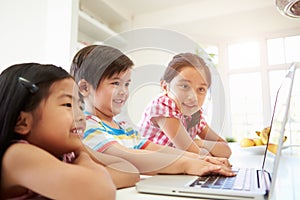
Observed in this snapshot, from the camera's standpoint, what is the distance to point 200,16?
2.86m

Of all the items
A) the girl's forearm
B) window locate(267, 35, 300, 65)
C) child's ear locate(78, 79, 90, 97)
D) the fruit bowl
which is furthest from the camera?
window locate(267, 35, 300, 65)

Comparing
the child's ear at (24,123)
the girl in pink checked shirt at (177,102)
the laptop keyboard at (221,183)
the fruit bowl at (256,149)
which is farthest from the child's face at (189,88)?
the fruit bowl at (256,149)

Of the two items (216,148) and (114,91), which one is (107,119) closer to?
(114,91)

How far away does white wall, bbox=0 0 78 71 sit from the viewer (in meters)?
1.62

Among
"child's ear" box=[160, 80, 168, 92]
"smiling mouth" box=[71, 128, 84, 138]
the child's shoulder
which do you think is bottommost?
the child's shoulder

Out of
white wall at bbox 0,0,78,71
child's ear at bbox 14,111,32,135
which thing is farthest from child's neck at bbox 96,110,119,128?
white wall at bbox 0,0,78,71

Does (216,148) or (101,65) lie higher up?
(101,65)

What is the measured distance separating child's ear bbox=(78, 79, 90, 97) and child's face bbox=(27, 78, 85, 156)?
0.10 meters

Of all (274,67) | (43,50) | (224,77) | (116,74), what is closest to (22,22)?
(43,50)

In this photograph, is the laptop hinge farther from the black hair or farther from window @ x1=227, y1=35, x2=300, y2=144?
window @ x1=227, y1=35, x2=300, y2=144

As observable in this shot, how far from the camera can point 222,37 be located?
3.39 m

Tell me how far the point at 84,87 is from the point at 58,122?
0.56ft

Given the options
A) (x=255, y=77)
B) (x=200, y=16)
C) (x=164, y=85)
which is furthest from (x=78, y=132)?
(x=255, y=77)

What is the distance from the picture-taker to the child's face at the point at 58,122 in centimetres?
45
